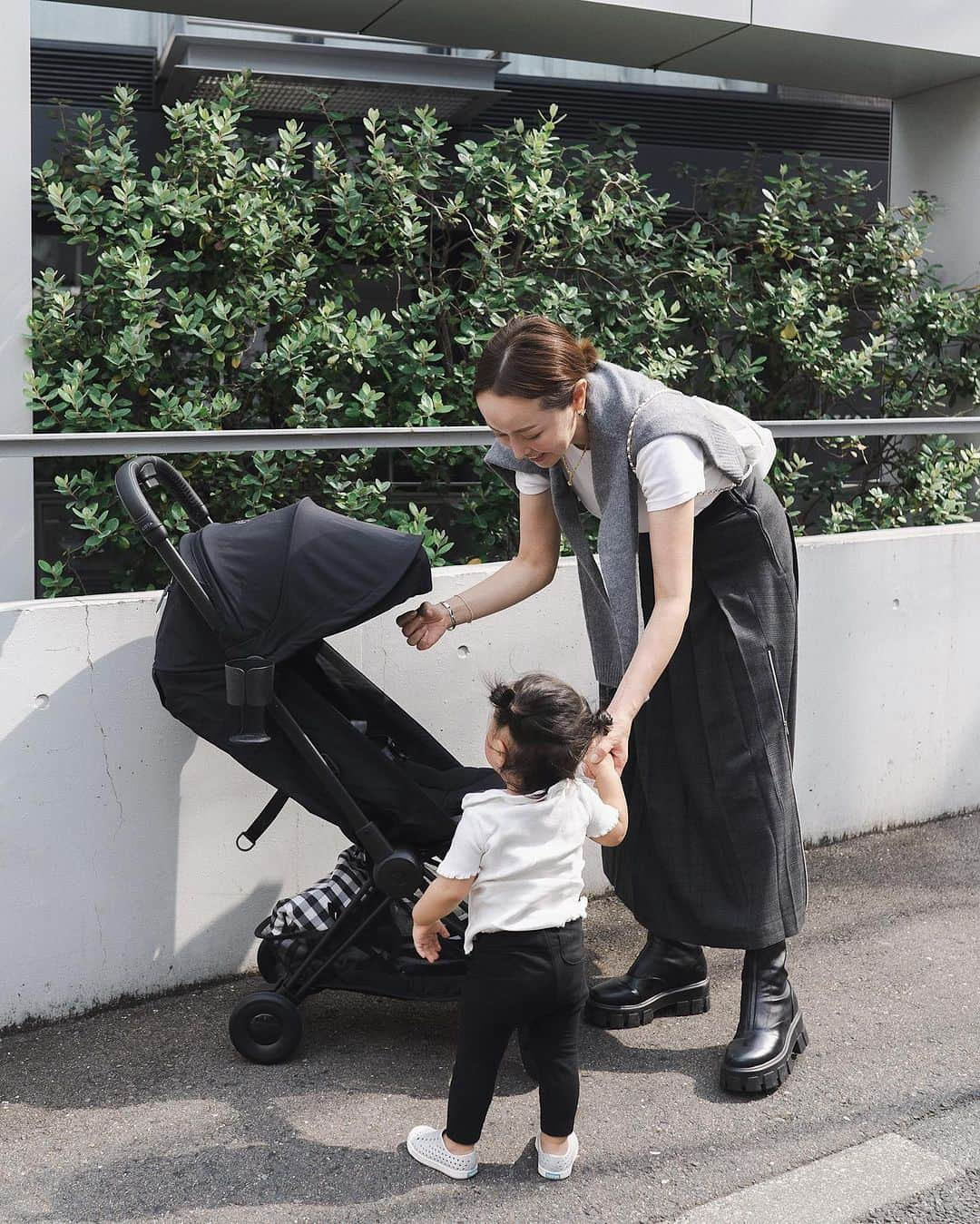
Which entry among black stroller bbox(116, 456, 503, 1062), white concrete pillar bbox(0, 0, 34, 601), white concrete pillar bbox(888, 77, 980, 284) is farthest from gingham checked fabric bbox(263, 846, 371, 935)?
white concrete pillar bbox(888, 77, 980, 284)

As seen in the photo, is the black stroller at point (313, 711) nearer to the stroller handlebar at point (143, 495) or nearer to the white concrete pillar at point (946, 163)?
the stroller handlebar at point (143, 495)

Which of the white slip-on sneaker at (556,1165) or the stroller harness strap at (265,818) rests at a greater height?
the stroller harness strap at (265,818)

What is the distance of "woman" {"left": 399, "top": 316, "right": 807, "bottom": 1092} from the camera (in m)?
2.73

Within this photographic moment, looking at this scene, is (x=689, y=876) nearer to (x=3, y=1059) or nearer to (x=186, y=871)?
(x=186, y=871)

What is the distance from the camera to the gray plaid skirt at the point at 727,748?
3.04 m

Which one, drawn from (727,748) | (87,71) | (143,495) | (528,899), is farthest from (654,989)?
(87,71)

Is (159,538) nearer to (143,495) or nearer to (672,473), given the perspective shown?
(143,495)

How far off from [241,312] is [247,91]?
919mm

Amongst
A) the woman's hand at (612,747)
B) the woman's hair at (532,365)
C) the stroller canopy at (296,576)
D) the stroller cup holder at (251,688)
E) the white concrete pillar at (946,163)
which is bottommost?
the woman's hand at (612,747)

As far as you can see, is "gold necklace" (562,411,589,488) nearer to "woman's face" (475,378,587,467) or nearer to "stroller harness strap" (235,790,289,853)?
"woman's face" (475,378,587,467)

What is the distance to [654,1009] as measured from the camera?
134 inches

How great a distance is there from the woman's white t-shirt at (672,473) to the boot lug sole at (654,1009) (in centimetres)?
130

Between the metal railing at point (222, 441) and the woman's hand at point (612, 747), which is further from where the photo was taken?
the metal railing at point (222, 441)

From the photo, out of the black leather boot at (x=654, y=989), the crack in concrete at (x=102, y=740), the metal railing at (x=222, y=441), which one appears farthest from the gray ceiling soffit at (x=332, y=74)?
the black leather boot at (x=654, y=989)
